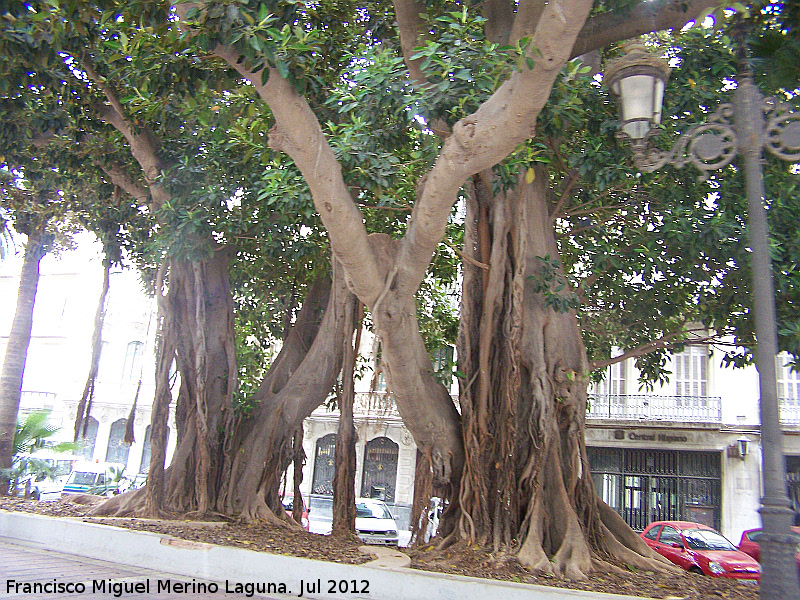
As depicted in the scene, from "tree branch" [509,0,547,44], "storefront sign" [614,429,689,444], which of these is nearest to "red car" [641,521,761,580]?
"storefront sign" [614,429,689,444]

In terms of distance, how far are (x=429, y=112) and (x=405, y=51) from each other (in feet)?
6.93

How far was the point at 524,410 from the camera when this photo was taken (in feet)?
25.3

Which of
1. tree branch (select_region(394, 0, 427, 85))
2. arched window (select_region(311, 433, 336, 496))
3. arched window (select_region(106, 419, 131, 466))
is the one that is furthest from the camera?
arched window (select_region(106, 419, 131, 466))

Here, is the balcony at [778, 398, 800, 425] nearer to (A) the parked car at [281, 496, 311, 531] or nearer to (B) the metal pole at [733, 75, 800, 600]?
(A) the parked car at [281, 496, 311, 531]

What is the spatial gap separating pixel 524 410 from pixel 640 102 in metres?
3.67

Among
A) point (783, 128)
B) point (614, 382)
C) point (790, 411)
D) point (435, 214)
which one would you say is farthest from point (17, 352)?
point (790, 411)

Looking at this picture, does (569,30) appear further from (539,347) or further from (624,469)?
(624,469)

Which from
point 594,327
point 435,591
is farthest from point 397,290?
point 594,327

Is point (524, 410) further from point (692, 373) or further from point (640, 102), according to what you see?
point (692, 373)

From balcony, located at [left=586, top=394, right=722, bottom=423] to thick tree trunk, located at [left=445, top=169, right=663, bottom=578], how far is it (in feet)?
39.2

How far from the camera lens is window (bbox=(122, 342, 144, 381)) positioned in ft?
86.3

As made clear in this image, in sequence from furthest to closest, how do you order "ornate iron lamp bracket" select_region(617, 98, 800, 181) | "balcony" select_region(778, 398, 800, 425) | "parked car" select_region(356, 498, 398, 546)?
"balcony" select_region(778, 398, 800, 425) → "parked car" select_region(356, 498, 398, 546) → "ornate iron lamp bracket" select_region(617, 98, 800, 181)

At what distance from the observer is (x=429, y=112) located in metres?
6.53

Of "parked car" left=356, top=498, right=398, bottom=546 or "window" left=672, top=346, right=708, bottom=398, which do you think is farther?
"window" left=672, top=346, right=708, bottom=398
